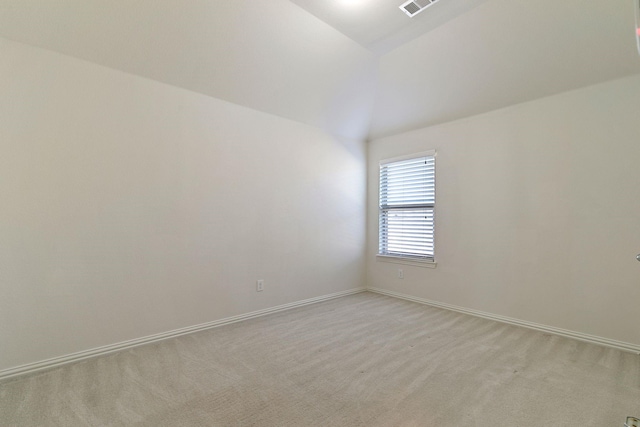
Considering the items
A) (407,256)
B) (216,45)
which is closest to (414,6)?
(216,45)

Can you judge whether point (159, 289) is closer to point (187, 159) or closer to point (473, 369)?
point (187, 159)

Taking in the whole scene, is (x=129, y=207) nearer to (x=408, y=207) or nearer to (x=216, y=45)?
(x=216, y=45)

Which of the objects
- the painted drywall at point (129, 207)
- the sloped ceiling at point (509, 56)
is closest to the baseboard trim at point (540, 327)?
the painted drywall at point (129, 207)

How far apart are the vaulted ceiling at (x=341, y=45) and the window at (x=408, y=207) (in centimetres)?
82

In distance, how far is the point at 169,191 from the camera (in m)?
2.69

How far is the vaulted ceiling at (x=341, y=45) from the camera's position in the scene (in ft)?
7.20

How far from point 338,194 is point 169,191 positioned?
2.23 meters

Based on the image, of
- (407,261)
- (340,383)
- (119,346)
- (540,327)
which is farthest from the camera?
(407,261)

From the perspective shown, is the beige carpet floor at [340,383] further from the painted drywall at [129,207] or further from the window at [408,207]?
the window at [408,207]

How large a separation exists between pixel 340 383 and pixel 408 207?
2.69 meters

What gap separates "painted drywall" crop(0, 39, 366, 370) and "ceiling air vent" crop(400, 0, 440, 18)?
1719mm

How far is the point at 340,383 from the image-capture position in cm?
192

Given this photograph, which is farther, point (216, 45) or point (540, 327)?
point (540, 327)

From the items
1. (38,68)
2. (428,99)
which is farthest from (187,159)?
(428,99)
